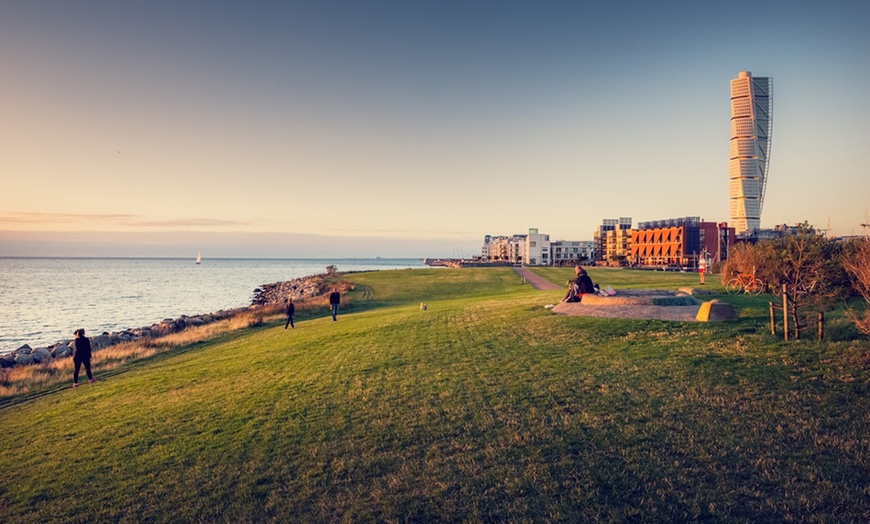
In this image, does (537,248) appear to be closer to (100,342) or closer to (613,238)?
(613,238)

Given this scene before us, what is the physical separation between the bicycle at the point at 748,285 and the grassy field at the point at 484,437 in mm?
11106

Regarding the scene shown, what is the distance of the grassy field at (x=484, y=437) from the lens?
22.1 ft

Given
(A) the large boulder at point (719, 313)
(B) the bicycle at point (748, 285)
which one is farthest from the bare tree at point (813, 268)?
(B) the bicycle at point (748, 285)

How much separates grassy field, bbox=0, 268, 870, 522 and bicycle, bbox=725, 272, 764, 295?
437 inches

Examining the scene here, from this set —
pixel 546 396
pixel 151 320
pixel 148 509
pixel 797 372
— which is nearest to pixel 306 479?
pixel 148 509

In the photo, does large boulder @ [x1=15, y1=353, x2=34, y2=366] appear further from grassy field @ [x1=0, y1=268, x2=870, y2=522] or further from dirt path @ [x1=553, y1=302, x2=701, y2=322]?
dirt path @ [x1=553, y1=302, x2=701, y2=322]

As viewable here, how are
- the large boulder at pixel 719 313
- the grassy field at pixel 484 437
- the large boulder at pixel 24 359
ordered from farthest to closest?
1. the large boulder at pixel 24 359
2. the large boulder at pixel 719 313
3. the grassy field at pixel 484 437

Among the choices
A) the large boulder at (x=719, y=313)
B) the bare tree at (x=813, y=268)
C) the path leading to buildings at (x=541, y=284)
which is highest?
the bare tree at (x=813, y=268)

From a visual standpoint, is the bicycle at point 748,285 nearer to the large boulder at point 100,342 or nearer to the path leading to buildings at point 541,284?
the path leading to buildings at point 541,284

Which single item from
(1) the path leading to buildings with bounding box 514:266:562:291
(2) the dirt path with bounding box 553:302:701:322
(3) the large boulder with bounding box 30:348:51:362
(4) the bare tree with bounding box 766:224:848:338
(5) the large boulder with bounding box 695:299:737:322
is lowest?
(3) the large boulder with bounding box 30:348:51:362

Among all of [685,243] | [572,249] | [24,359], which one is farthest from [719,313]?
[572,249]

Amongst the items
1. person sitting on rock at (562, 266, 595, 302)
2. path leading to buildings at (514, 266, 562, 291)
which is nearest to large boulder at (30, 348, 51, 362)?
person sitting on rock at (562, 266, 595, 302)

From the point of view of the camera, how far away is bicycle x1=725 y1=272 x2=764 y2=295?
Result: 26.6 meters

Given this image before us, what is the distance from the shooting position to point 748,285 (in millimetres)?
27828
